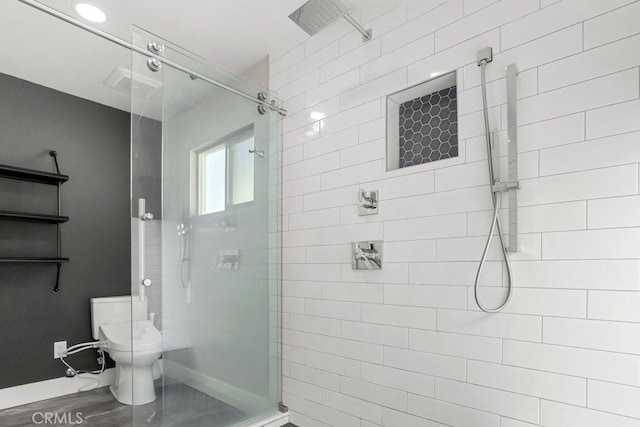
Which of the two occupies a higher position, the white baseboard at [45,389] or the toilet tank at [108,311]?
the toilet tank at [108,311]

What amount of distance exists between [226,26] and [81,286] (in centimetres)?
253

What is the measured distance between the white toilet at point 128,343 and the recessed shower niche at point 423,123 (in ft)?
4.81

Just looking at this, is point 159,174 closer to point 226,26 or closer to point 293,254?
point 293,254

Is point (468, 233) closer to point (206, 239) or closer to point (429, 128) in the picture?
point (429, 128)

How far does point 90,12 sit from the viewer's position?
7.41 ft

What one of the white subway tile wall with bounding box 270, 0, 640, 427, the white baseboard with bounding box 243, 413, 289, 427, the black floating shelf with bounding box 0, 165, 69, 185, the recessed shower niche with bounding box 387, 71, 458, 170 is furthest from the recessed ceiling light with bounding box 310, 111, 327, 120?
the black floating shelf with bounding box 0, 165, 69, 185

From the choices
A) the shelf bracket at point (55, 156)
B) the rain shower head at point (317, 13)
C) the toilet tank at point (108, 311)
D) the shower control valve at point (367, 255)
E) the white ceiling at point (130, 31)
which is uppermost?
the white ceiling at point (130, 31)

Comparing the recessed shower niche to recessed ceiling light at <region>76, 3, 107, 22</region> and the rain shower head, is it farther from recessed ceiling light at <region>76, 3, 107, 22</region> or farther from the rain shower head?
recessed ceiling light at <region>76, 3, 107, 22</region>

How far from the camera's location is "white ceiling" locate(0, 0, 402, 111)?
7.25 feet

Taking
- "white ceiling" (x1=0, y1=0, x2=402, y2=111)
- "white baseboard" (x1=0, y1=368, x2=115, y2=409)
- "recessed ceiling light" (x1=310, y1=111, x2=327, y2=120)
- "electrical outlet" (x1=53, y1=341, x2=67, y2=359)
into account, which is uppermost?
"white ceiling" (x1=0, y1=0, x2=402, y2=111)

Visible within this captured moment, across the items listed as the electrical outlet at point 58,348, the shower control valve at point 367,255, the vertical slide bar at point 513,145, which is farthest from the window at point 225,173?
the electrical outlet at point 58,348

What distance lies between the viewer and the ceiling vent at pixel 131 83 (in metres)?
1.86

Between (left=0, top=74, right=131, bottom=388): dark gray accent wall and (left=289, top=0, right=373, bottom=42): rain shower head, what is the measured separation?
2.61m

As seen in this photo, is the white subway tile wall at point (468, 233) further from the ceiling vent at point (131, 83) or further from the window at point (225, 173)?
the ceiling vent at point (131, 83)
